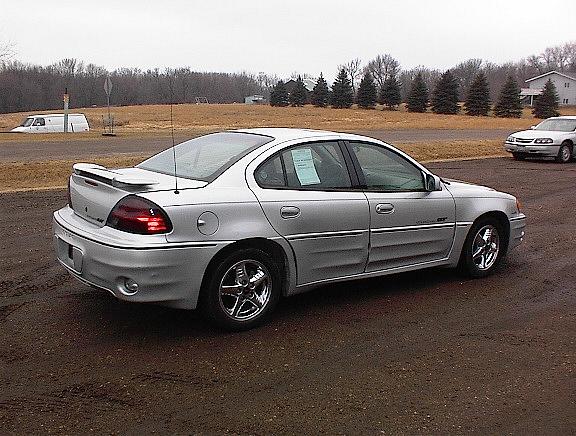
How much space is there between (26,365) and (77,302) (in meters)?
1.27

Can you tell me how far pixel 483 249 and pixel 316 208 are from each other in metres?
2.20

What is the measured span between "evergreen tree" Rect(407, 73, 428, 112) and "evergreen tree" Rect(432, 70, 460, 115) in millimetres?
1629

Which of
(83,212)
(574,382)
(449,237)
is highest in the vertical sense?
(83,212)

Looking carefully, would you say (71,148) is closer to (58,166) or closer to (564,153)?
(58,166)

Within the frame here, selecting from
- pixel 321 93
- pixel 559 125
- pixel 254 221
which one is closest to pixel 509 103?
pixel 321 93

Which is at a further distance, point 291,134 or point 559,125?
point 559,125

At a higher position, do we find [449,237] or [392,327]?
[449,237]

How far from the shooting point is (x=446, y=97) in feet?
230

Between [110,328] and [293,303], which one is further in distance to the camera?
[293,303]

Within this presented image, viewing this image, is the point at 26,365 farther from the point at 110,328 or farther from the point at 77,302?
the point at 77,302

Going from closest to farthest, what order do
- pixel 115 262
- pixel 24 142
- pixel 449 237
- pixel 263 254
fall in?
pixel 115 262 < pixel 263 254 < pixel 449 237 < pixel 24 142

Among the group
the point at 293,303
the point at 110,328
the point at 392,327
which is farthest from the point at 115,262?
the point at 392,327

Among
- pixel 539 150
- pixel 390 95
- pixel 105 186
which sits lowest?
pixel 539 150

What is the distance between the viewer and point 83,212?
5023mm
